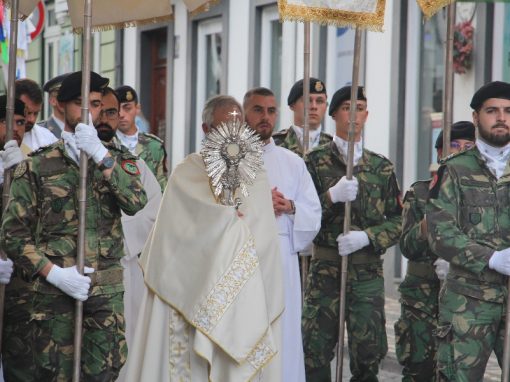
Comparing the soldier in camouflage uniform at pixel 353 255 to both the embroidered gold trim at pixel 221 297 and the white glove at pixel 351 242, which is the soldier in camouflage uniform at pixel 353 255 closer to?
the white glove at pixel 351 242

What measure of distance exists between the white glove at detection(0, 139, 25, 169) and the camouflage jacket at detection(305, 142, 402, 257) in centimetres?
217

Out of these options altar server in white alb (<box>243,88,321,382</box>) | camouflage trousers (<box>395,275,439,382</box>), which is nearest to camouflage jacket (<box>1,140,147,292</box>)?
altar server in white alb (<box>243,88,321,382</box>)

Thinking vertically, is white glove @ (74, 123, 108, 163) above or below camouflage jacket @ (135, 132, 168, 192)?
above

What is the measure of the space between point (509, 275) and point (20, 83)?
385 cm

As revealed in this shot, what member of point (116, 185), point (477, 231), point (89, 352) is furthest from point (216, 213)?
point (477, 231)

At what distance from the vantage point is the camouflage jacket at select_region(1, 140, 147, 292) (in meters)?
6.21

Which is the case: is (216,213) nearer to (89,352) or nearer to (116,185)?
(116,185)

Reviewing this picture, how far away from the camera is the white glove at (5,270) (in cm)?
655

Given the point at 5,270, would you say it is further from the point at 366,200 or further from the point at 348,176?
the point at 366,200

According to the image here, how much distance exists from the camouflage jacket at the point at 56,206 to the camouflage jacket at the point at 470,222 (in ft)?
5.00

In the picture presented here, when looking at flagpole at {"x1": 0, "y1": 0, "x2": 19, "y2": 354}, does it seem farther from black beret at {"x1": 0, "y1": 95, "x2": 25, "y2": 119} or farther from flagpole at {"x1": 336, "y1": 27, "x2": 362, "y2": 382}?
flagpole at {"x1": 336, "y1": 27, "x2": 362, "y2": 382}

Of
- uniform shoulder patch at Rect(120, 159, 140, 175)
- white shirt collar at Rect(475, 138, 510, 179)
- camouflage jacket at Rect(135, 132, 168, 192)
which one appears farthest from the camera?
camouflage jacket at Rect(135, 132, 168, 192)

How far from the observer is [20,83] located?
867 cm

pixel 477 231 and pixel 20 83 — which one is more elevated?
pixel 20 83
